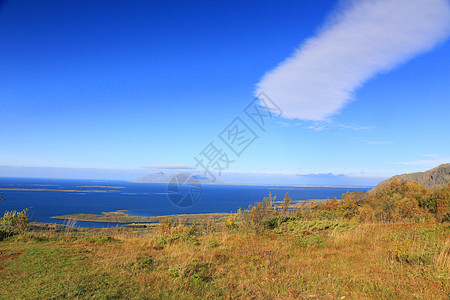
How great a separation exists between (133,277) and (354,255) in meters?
5.88

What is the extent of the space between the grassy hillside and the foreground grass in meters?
0.02

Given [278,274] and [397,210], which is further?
[397,210]

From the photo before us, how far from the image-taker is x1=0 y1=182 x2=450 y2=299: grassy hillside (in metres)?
4.31

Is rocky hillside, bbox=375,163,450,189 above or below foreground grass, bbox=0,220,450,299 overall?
above

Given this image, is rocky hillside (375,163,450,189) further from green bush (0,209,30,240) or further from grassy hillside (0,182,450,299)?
green bush (0,209,30,240)

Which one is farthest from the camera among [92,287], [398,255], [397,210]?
[397,210]

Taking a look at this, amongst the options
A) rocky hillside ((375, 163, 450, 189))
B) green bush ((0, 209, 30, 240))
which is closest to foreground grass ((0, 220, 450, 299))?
green bush ((0, 209, 30, 240))

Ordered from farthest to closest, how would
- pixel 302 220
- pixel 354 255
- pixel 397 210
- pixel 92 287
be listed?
pixel 397 210, pixel 302 220, pixel 354 255, pixel 92 287

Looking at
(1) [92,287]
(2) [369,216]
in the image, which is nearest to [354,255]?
(1) [92,287]

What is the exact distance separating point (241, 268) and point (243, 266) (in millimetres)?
124

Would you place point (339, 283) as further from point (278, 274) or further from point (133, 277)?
point (133, 277)

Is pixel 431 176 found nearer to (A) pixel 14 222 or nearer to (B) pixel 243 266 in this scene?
(B) pixel 243 266

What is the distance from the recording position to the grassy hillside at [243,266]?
431cm

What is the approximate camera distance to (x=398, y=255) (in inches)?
229
